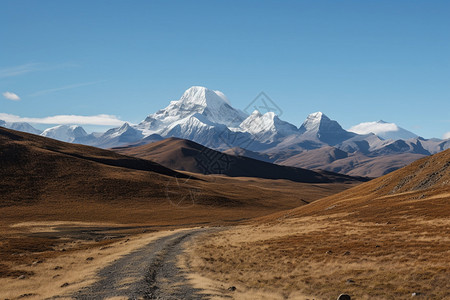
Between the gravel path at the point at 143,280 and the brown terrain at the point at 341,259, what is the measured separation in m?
1.75

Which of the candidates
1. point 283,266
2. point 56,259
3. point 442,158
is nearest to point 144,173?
point 442,158

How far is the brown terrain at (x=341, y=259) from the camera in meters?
27.0

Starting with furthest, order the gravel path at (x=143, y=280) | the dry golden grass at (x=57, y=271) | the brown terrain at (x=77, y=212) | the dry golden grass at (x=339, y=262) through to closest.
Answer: the brown terrain at (x=77, y=212) < the dry golden grass at (x=57, y=271) < the dry golden grass at (x=339, y=262) < the gravel path at (x=143, y=280)

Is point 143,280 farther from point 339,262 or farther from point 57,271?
point 339,262

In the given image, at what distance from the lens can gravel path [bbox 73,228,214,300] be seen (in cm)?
2678

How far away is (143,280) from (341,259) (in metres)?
17.5

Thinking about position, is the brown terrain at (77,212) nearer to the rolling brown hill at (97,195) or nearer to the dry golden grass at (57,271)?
the dry golden grass at (57,271)

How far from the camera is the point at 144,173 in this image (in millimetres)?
184625

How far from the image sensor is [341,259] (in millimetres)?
35344

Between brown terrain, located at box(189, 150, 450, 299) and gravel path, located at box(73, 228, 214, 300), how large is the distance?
5.73ft

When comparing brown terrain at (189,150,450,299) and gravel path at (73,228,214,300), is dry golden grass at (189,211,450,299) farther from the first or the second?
gravel path at (73,228,214,300)

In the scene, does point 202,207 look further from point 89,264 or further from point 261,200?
point 89,264

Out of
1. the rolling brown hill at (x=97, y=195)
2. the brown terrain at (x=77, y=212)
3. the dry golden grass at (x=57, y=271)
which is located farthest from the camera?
the rolling brown hill at (x=97, y=195)

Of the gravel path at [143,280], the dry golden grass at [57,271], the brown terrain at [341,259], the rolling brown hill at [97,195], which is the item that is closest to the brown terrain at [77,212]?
the dry golden grass at [57,271]
